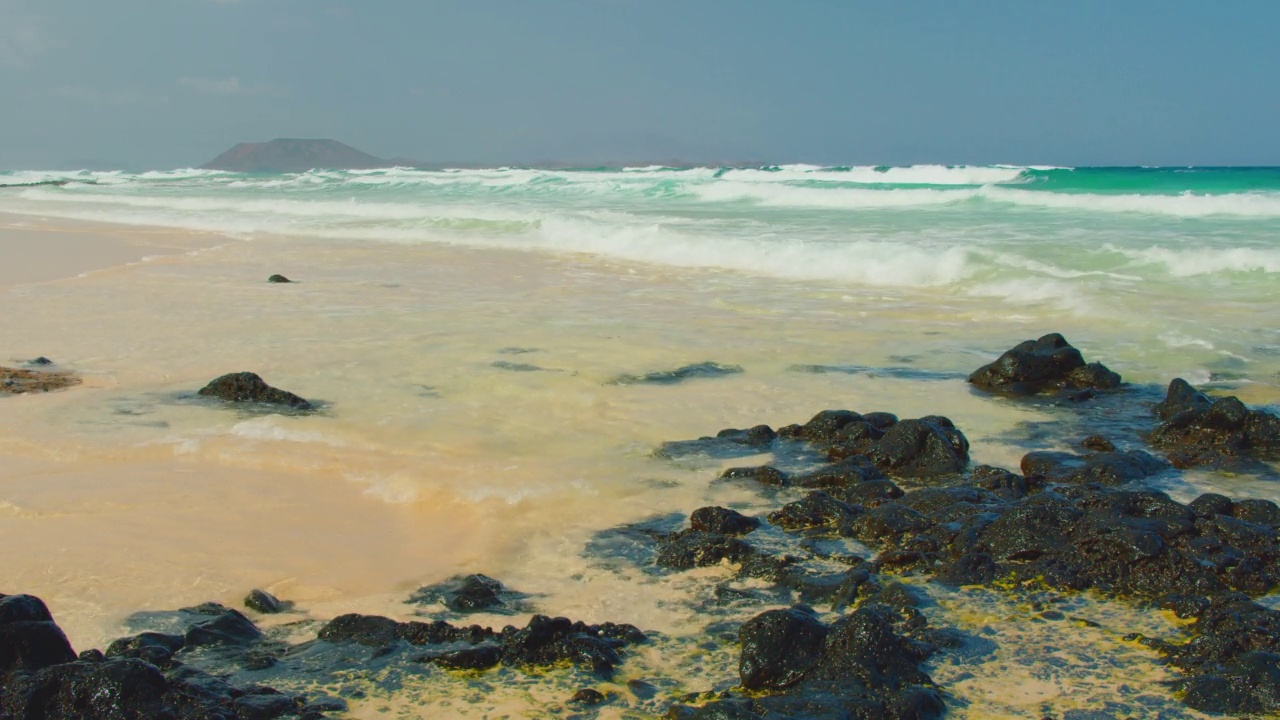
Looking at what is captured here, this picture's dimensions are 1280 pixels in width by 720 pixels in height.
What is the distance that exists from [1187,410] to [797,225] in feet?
51.9

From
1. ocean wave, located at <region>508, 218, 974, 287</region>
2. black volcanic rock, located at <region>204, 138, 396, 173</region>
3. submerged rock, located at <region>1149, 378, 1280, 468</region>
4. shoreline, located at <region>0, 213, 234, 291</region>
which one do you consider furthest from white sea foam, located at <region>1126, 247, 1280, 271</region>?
black volcanic rock, located at <region>204, 138, 396, 173</region>

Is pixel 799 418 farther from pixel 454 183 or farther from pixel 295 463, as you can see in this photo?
pixel 454 183

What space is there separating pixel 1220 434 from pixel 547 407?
13.4 feet

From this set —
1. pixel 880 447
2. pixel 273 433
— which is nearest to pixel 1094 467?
pixel 880 447

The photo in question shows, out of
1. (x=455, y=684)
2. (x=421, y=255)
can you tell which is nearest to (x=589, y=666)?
(x=455, y=684)

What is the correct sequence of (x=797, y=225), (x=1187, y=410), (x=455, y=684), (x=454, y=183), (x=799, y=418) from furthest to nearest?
(x=454, y=183), (x=797, y=225), (x=799, y=418), (x=1187, y=410), (x=455, y=684)

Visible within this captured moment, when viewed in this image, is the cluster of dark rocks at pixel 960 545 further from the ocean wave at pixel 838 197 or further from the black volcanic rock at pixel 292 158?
the black volcanic rock at pixel 292 158

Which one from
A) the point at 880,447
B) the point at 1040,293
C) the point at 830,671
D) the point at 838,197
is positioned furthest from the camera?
the point at 838,197

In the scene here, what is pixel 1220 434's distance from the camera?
20.3 feet

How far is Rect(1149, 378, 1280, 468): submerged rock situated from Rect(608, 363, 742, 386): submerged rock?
3063 millimetres

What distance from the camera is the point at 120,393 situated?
23.4 ft

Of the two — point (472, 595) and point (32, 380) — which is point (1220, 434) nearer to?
point (472, 595)

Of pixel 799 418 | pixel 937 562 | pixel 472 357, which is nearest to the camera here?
pixel 937 562

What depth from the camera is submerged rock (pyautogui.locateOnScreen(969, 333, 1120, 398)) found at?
7574 mm
